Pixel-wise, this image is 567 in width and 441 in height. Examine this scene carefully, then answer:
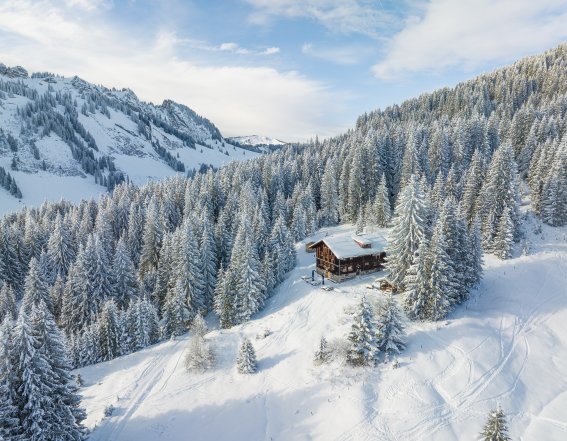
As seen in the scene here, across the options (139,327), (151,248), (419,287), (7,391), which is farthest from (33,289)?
(419,287)

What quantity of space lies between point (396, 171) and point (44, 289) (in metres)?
71.3

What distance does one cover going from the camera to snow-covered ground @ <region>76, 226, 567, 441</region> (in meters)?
24.4

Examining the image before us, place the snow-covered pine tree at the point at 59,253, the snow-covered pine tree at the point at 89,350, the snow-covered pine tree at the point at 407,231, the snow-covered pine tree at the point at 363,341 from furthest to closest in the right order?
the snow-covered pine tree at the point at 59,253 < the snow-covered pine tree at the point at 89,350 < the snow-covered pine tree at the point at 407,231 < the snow-covered pine tree at the point at 363,341

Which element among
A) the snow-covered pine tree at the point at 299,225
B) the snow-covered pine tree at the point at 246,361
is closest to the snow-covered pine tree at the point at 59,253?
the snow-covered pine tree at the point at 299,225

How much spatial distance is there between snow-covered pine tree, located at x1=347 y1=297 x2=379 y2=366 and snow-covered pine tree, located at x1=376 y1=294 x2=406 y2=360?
2.75 feet

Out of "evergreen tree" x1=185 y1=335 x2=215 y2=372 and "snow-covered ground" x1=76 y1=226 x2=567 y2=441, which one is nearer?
"snow-covered ground" x1=76 y1=226 x2=567 y2=441

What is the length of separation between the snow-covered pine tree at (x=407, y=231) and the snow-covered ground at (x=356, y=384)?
393cm

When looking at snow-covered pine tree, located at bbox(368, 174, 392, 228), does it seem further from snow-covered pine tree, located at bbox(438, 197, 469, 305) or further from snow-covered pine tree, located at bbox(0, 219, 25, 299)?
snow-covered pine tree, located at bbox(0, 219, 25, 299)

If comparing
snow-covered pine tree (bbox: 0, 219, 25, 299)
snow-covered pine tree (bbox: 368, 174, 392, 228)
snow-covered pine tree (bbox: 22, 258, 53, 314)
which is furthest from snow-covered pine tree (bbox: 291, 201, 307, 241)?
snow-covered pine tree (bbox: 0, 219, 25, 299)

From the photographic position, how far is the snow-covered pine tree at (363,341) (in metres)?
28.9

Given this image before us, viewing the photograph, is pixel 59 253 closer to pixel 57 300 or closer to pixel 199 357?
pixel 57 300

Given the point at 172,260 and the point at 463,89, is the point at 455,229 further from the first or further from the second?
the point at 463,89

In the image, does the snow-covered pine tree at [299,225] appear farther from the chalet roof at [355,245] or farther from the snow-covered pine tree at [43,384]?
the snow-covered pine tree at [43,384]

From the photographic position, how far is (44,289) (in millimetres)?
54250
